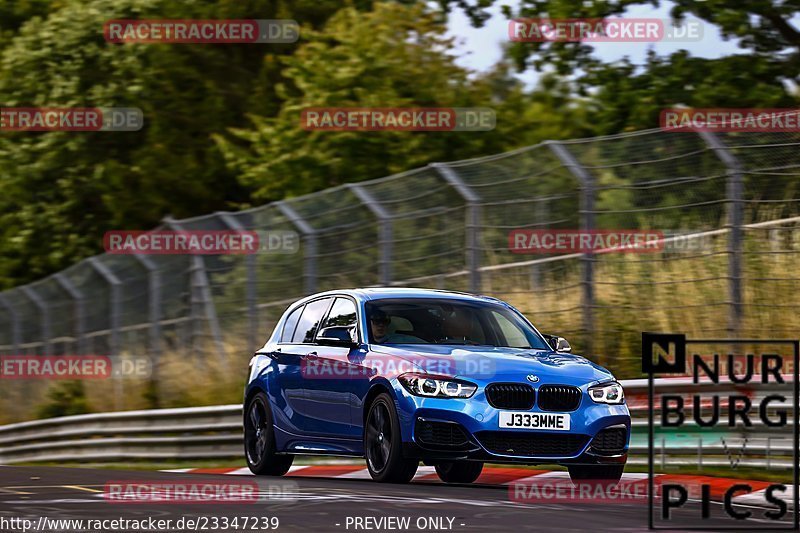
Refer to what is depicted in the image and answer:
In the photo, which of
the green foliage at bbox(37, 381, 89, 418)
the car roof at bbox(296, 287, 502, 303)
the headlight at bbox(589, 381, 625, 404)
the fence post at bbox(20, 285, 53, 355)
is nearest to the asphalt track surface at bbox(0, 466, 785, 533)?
the headlight at bbox(589, 381, 625, 404)

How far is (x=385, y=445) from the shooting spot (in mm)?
11703

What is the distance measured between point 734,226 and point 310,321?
3.83 meters

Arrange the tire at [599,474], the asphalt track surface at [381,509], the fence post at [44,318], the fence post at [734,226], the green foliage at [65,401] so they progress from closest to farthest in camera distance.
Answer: the asphalt track surface at [381,509] < the tire at [599,474] < the fence post at [734,226] < the green foliage at [65,401] < the fence post at [44,318]

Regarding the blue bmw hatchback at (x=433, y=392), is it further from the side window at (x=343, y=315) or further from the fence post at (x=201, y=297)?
the fence post at (x=201, y=297)

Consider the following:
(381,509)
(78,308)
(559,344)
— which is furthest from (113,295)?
(381,509)

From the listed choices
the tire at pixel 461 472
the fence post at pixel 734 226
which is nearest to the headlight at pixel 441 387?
the tire at pixel 461 472

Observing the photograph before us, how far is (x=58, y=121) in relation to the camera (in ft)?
124

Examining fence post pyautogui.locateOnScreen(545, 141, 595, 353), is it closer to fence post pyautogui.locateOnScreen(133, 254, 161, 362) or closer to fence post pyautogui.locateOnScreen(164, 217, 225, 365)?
fence post pyautogui.locateOnScreen(164, 217, 225, 365)

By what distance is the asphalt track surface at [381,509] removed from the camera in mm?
8773

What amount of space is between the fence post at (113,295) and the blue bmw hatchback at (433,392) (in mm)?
10963

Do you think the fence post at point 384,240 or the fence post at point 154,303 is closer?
the fence post at point 384,240

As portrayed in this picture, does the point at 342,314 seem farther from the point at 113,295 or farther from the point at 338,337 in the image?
the point at 113,295

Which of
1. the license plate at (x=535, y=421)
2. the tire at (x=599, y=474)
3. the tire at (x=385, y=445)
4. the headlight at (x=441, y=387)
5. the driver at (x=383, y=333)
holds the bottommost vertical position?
the tire at (x=599, y=474)

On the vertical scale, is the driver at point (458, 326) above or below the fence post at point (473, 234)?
below
